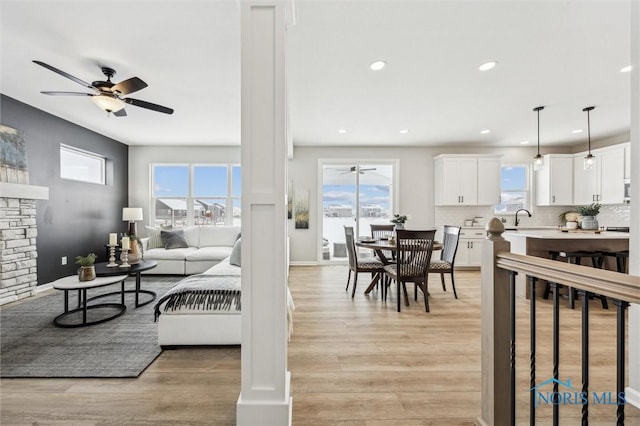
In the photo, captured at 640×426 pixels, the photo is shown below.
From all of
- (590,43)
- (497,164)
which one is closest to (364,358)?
(590,43)

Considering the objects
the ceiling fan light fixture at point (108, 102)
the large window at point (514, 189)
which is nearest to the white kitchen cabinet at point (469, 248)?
the large window at point (514, 189)

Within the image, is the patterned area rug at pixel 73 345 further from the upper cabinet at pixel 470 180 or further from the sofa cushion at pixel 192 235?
the upper cabinet at pixel 470 180

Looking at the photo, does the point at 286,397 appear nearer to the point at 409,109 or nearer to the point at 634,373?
the point at 634,373

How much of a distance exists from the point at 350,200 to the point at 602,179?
15.2ft

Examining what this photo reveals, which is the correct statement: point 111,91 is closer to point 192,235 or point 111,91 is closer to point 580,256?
point 192,235

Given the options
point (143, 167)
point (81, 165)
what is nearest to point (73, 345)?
point (81, 165)

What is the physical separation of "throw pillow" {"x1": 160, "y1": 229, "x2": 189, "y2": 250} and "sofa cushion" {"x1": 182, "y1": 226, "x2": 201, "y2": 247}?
0.48ft

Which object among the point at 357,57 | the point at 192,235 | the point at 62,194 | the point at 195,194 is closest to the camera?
the point at 357,57

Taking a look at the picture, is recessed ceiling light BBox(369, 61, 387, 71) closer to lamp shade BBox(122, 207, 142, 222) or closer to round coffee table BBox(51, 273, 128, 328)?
round coffee table BBox(51, 273, 128, 328)

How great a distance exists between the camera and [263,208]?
1437 millimetres

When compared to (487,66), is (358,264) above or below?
below

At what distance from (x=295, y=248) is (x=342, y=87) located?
143 inches

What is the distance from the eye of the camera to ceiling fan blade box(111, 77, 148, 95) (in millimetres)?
2557

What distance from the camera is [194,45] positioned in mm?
2449
